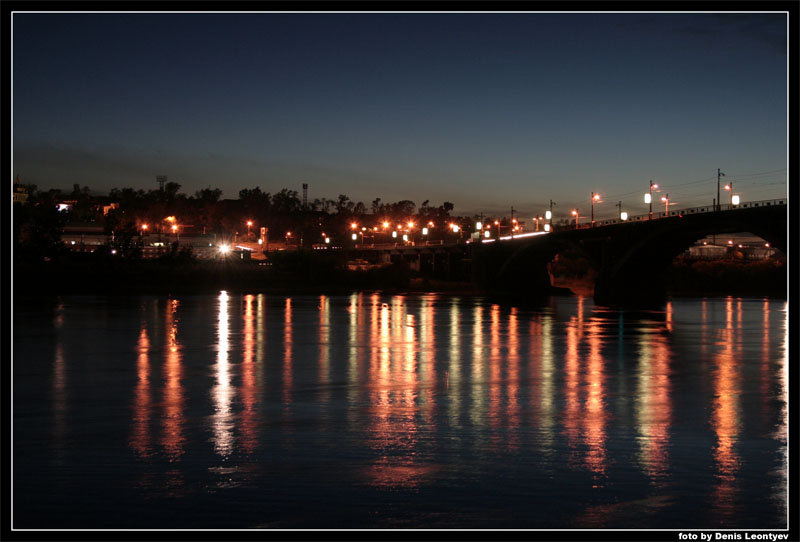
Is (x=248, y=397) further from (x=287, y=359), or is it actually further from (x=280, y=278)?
(x=280, y=278)

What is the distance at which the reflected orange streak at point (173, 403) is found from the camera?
1402cm

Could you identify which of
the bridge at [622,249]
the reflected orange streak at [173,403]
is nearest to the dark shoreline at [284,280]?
the bridge at [622,249]

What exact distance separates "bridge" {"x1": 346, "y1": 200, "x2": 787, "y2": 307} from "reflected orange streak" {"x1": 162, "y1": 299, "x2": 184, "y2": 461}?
136 feet

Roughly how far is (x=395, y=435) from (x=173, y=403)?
600 cm

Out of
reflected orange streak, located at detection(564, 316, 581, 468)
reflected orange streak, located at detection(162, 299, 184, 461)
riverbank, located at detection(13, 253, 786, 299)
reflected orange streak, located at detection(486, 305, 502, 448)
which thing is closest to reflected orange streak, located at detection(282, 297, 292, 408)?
reflected orange streak, located at detection(162, 299, 184, 461)

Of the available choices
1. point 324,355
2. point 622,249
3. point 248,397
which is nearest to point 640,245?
point 622,249

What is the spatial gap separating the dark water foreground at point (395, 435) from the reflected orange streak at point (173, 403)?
82 mm

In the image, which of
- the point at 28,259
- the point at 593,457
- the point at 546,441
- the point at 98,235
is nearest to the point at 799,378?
the point at 593,457

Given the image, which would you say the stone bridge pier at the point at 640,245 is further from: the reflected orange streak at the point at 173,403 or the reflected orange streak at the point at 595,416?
the reflected orange streak at the point at 173,403

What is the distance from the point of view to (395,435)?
15.0 m

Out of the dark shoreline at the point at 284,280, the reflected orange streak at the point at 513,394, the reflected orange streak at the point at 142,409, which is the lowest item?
the reflected orange streak at the point at 513,394

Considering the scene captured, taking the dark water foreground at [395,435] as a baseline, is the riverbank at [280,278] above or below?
above

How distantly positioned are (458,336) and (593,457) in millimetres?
25058

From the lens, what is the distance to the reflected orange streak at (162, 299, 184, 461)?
46.0 ft
